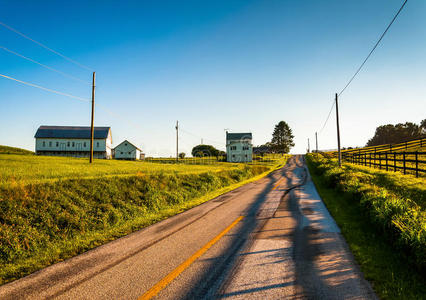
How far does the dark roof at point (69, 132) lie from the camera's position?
55469 mm

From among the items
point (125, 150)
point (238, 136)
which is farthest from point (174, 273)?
point (238, 136)

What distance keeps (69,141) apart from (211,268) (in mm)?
62691

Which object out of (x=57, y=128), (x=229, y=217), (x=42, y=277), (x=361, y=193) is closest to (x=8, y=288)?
(x=42, y=277)

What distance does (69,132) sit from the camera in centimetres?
5678

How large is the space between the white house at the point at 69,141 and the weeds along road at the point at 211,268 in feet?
187

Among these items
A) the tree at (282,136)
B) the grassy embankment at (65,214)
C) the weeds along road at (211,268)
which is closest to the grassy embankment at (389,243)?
the weeds along road at (211,268)

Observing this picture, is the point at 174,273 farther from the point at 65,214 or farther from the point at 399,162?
the point at 399,162

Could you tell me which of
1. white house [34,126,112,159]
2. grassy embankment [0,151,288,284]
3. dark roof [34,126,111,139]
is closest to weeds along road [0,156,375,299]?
grassy embankment [0,151,288,284]

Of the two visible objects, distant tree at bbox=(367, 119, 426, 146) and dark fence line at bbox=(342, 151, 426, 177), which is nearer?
dark fence line at bbox=(342, 151, 426, 177)

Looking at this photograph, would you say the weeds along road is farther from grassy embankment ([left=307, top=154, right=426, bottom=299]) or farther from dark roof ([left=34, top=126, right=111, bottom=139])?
dark roof ([left=34, top=126, right=111, bottom=139])

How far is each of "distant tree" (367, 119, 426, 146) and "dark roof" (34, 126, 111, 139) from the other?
133254mm

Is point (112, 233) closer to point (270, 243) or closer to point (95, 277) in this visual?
point (95, 277)

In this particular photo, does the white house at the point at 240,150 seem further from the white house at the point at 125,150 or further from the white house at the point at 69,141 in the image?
the white house at the point at 69,141

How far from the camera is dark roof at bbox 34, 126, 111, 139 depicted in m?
55.5
